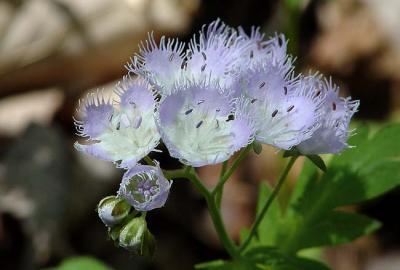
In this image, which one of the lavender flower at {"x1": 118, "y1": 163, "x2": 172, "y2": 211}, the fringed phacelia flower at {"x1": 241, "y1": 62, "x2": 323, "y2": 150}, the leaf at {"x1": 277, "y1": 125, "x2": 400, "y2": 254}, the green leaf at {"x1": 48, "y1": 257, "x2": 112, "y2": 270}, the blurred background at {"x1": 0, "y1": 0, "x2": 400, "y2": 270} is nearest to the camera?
the lavender flower at {"x1": 118, "y1": 163, "x2": 172, "y2": 211}

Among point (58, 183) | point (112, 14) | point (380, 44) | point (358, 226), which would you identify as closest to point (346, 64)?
point (380, 44)

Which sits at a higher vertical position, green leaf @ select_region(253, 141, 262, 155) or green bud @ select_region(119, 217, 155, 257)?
green leaf @ select_region(253, 141, 262, 155)

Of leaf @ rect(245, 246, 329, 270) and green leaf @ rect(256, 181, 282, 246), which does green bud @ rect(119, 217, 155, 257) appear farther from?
green leaf @ rect(256, 181, 282, 246)

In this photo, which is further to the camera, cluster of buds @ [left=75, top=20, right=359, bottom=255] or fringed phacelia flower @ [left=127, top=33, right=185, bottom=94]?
fringed phacelia flower @ [left=127, top=33, right=185, bottom=94]

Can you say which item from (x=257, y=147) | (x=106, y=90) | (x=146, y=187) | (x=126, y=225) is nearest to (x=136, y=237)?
(x=126, y=225)

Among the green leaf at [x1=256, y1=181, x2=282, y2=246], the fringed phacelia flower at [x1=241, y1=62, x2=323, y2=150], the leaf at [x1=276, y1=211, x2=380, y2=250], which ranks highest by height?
the fringed phacelia flower at [x1=241, y1=62, x2=323, y2=150]

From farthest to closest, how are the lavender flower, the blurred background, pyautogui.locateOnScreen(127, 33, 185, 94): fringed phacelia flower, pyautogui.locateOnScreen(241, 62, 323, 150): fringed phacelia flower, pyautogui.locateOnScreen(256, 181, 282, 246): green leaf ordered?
the blurred background
pyautogui.locateOnScreen(256, 181, 282, 246): green leaf
pyautogui.locateOnScreen(127, 33, 185, 94): fringed phacelia flower
pyautogui.locateOnScreen(241, 62, 323, 150): fringed phacelia flower
the lavender flower

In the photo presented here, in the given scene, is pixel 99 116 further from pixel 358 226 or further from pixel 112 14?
pixel 112 14

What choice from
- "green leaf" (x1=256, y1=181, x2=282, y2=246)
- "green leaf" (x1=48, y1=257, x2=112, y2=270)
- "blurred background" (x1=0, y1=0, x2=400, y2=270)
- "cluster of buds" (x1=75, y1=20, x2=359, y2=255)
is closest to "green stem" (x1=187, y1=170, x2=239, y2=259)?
"cluster of buds" (x1=75, y1=20, x2=359, y2=255)
